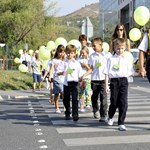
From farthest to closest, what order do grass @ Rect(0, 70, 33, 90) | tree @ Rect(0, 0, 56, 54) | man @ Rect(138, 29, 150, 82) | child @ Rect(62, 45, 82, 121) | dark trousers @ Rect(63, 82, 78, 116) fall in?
tree @ Rect(0, 0, 56, 54) → grass @ Rect(0, 70, 33, 90) → child @ Rect(62, 45, 82, 121) → dark trousers @ Rect(63, 82, 78, 116) → man @ Rect(138, 29, 150, 82)

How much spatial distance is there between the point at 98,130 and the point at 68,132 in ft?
1.84

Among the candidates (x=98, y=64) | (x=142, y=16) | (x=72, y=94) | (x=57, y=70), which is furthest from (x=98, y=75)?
(x=142, y=16)

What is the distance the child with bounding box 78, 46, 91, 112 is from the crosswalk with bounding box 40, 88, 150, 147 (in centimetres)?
45

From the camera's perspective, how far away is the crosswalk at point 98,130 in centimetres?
723

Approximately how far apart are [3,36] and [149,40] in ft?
114

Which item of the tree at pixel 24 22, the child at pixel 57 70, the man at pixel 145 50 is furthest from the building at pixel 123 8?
the man at pixel 145 50

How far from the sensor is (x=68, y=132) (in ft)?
26.7

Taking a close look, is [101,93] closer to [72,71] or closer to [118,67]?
[72,71]

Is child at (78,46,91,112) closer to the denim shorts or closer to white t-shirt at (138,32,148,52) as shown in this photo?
white t-shirt at (138,32,148,52)

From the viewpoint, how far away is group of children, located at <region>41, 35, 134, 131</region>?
827 cm


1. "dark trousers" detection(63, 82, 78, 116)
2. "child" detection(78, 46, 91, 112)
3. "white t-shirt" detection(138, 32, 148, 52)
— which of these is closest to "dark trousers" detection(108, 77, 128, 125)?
"white t-shirt" detection(138, 32, 148, 52)

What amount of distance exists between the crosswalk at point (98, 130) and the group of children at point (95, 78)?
0.76 ft

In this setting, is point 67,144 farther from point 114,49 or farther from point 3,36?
point 3,36

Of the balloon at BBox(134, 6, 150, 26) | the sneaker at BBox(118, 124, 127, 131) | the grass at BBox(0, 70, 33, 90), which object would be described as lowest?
the sneaker at BBox(118, 124, 127, 131)
